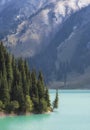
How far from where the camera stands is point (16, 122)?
337 feet

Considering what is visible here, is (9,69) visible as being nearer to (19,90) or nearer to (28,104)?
(19,90)

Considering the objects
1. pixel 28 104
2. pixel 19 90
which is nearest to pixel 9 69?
pixel 19 90

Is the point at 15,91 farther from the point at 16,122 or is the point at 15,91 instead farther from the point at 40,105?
the point at 16,122

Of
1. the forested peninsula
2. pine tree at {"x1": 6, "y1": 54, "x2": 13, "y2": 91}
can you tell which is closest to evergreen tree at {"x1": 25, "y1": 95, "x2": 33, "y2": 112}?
the forested peninsula

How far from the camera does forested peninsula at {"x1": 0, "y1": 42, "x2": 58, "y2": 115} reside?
116 metres

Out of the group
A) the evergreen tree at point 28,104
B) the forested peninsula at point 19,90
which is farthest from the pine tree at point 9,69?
the evergreen tree at point 28,104

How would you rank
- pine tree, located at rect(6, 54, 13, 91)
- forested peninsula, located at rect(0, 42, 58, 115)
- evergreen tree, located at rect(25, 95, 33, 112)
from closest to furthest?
1. evergreen tree, located at rect(25, 95, 33, 112)
2. forested peninsula, located at rect(0, 42, 58, 115)
3. pine tree, located at rect(6, 54, 13, 91)

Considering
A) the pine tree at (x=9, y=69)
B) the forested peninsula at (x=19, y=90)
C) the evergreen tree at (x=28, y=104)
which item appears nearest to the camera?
the evergreen tree at (x=28, y=104)

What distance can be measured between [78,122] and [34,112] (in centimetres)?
2292

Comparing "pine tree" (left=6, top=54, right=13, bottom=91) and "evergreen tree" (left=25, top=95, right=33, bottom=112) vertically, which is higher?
"pine tree" (left=6, top=54, right=13, bottom=91)

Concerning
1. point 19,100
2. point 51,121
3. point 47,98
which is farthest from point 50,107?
point 51,121

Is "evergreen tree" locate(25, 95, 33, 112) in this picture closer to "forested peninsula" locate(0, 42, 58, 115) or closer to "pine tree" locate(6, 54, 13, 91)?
"forested peninsula" locate(0, 42, 58, 115)

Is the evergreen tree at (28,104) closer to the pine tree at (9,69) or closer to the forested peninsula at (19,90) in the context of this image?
the forested peninsula at (19,90)

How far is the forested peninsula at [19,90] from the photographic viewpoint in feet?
379
